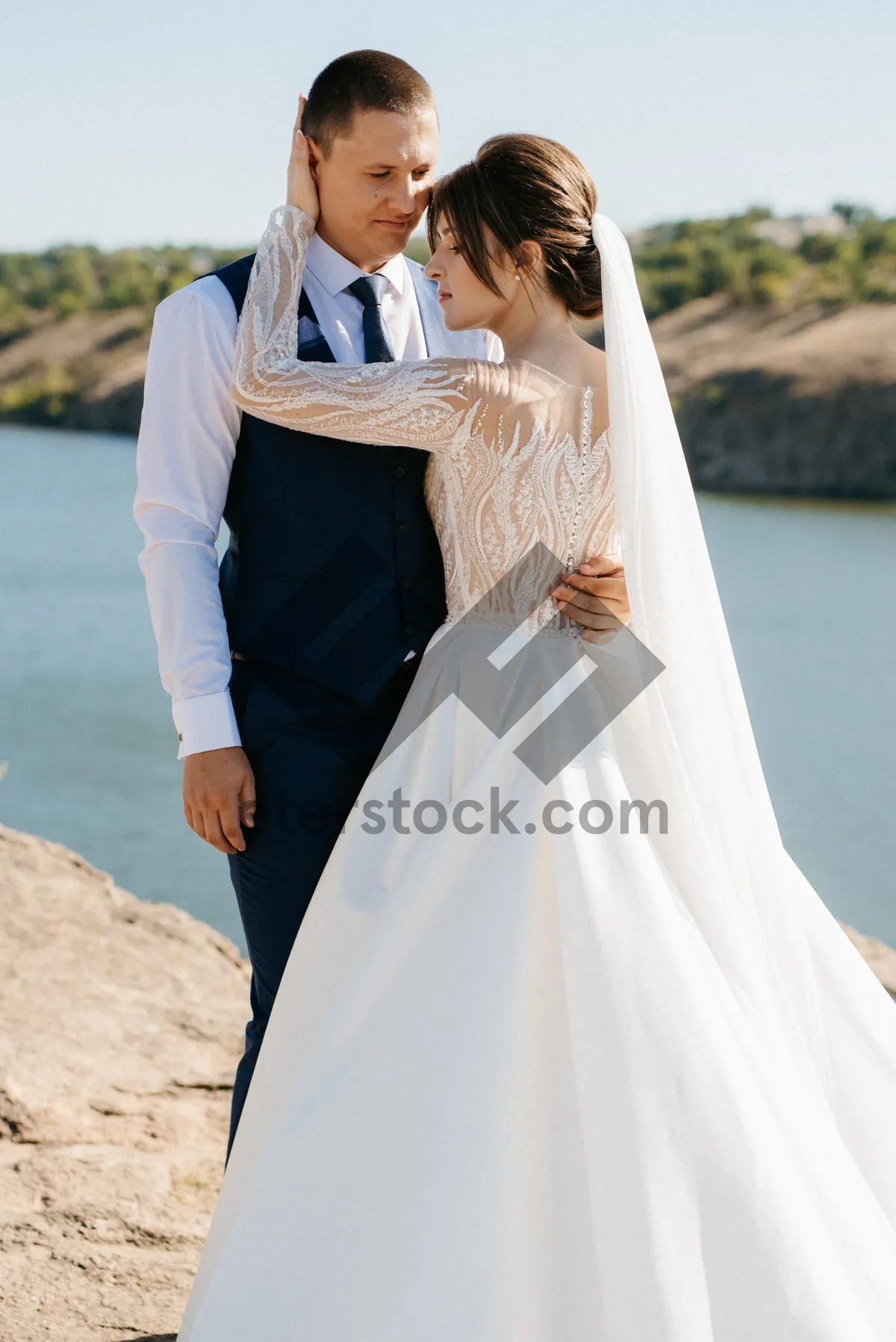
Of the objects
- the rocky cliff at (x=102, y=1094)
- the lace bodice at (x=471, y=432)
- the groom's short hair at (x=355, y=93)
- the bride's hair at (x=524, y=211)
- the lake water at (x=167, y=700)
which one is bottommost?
the lake water at (x=167, y=700)

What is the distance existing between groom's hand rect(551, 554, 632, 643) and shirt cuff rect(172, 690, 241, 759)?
47cm

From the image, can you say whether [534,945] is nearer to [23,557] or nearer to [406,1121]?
[406,1121]

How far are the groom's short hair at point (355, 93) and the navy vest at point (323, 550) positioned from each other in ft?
0.70

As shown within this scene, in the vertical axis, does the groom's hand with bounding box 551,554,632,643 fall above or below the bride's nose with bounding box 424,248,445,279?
below

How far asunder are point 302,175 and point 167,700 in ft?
28.7

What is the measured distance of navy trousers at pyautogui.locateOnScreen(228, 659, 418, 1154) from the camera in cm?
181

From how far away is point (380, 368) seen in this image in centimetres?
169

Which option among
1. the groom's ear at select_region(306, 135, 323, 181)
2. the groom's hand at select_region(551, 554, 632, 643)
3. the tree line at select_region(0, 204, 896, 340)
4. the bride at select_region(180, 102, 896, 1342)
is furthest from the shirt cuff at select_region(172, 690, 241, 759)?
the tree line at select_region(0, 204, 896, 340)

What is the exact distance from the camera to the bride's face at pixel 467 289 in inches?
69.9

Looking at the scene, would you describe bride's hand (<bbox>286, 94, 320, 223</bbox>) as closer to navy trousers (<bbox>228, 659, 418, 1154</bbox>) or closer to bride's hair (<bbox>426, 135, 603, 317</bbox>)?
bride's hair (<bbox>426, 135, 603, 317</bbox>)

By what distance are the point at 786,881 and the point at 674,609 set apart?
0.39 meters

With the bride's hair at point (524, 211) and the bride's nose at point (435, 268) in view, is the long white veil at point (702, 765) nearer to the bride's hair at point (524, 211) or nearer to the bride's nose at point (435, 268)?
the bride's hair at point (524, 211)

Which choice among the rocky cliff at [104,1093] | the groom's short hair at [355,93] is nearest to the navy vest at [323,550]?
the groom's short hair at [355,93]

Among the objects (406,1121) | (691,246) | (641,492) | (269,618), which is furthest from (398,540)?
(691,246)
